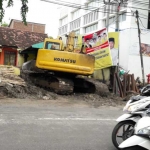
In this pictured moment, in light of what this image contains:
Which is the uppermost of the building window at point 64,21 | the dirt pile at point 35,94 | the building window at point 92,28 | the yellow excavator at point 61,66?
the building window at point 64,21

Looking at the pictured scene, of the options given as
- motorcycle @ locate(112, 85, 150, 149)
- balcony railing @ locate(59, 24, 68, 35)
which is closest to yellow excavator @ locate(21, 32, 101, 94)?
motorcycle @ locate(112, 85, 150, 149)

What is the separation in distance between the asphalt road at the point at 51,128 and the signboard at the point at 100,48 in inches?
238

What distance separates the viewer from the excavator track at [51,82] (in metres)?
12.2

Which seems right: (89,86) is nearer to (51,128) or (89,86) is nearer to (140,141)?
(51,128)

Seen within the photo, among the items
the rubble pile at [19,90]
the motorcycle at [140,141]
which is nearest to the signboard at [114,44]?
the rubble pile at [19,90]

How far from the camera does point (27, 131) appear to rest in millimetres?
6039

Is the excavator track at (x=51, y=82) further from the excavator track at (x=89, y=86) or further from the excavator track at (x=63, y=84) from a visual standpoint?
the excavator track at (x=89, y=86)

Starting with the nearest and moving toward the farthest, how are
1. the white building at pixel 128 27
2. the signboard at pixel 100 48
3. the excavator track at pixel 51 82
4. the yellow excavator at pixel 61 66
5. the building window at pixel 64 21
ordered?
the yellow excavator at pixel 61 66
the excavator track at pixel 51 82
the signboard at pixel 100 48
the white building at pixel 128 27
the building window at pixel 64 21

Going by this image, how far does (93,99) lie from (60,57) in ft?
8.09

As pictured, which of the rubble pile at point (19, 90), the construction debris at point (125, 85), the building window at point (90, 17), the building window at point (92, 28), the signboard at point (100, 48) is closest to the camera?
the rubble pile at point (19, 90)

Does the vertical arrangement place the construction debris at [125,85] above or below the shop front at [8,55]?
below

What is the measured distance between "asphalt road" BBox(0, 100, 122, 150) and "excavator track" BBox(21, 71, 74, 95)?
2562mm

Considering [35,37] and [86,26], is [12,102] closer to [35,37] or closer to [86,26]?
[35,37]

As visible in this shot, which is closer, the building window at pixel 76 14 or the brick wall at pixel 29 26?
the brick wall at pixel 29 26
